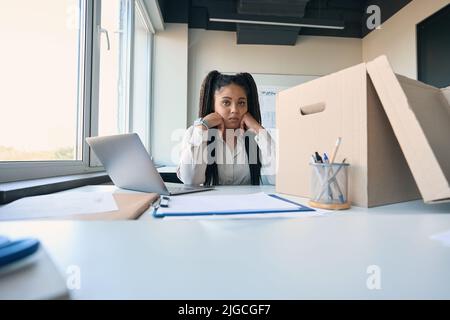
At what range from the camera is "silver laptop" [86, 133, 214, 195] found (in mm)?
734

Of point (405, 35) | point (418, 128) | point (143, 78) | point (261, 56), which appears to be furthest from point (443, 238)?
point (261, 56)

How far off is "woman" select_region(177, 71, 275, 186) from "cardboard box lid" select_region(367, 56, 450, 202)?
0.78m

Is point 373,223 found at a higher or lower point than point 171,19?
lower

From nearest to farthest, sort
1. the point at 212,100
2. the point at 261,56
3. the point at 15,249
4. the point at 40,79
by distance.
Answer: the point at 15,249, the point at 40,79, the point at 212,100, the point at 261,56

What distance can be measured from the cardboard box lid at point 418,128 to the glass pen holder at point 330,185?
0.13 meters

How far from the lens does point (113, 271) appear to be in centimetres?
26

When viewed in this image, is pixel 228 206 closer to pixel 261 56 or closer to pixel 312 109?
pixel 312 109

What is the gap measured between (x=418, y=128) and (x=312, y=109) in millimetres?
287

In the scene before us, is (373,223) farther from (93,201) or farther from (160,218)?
(93,201)

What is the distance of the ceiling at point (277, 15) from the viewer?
246 centimetres

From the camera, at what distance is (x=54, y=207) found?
557mm

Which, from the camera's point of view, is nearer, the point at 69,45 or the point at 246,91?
the point at 69,45

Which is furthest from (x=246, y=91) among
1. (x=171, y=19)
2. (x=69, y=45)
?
(x=171, y=19)
